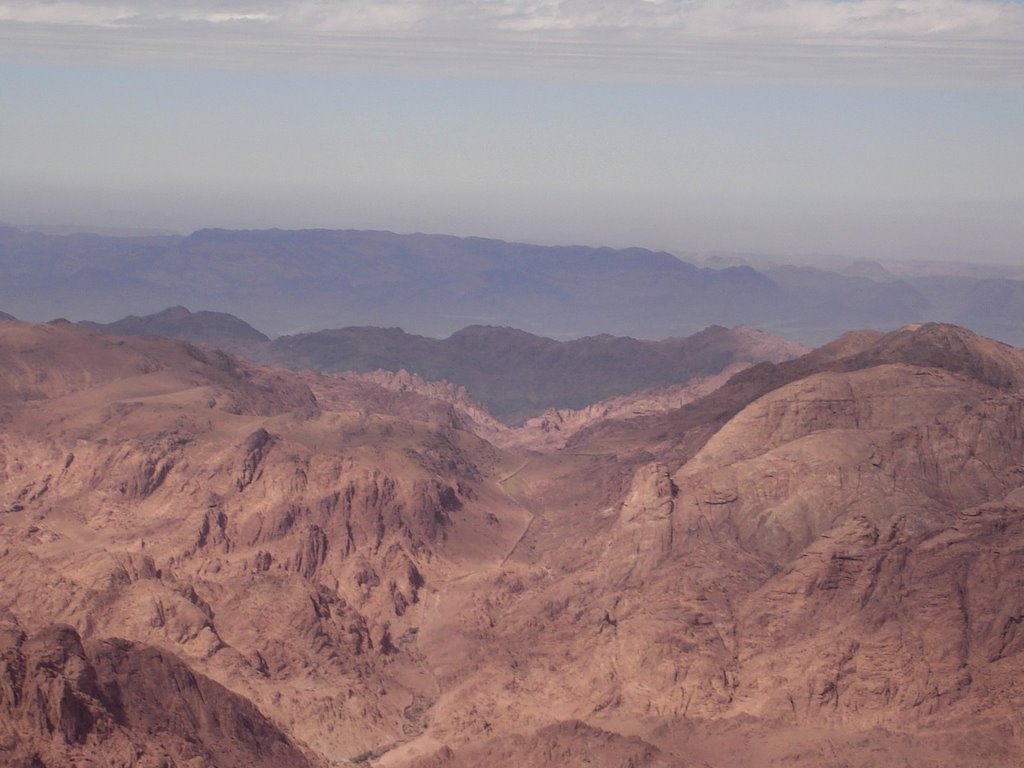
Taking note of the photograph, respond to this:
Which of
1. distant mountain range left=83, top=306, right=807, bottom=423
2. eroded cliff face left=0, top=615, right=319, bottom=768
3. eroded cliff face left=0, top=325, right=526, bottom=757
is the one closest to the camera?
eroded cliff face left=0, top=615, right=319, bottom=768

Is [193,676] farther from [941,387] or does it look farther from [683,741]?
[941,387]

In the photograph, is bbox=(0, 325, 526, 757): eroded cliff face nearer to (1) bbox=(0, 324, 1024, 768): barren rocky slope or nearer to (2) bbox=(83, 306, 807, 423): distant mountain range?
(1) bbox=(0, 324, 1024, 768): barren rocky slope

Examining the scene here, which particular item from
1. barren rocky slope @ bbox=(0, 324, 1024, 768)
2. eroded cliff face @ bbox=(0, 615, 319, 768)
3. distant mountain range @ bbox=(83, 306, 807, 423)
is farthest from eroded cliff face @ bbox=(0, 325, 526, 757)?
distant mountain range @ bbox=(83, 306, 807, 423)

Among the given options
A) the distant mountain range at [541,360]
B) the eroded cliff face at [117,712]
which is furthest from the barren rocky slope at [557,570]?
the distant mountain range at [541,360]

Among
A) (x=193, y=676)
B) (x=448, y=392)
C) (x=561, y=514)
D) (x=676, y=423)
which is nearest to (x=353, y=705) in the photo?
(x=193, y=676)

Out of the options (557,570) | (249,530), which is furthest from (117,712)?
(249,530)

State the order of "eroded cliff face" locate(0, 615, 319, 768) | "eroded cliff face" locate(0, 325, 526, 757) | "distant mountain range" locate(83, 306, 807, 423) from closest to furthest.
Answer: "eroded cliff face" locate(0, 615, 319, 768)
"eroded cliff face" locate(0, 325, 526, 757)
"distant mountain range" locate(83, 306, 807, 423)

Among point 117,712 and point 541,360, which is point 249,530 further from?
point 541,360

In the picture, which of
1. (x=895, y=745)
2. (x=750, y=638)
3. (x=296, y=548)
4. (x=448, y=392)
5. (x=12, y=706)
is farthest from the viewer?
(x=448, y=392)
